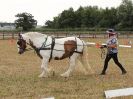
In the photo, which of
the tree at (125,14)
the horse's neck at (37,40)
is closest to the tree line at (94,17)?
the tree at (125,14)

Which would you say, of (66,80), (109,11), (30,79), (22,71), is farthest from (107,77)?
(109,11)

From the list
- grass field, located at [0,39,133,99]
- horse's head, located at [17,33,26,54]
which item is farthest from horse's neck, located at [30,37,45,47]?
grass field, located at [0,39,133,99]

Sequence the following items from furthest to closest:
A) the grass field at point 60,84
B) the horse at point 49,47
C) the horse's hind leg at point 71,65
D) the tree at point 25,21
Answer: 1. the tree at point 25,21
2. the horse's hind leg at point 71,65
3. the horse at point 49,47
4. the grass field at point 60,84

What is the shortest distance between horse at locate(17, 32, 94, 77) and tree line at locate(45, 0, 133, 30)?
75.6 m

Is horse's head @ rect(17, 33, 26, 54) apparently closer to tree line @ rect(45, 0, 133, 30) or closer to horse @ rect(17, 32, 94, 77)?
horse @ rect(17, 32, 94, 77)

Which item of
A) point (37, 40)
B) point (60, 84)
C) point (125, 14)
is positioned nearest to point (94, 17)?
point (125, 14)

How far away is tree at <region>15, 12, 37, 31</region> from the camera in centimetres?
7738

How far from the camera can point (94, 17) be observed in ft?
325

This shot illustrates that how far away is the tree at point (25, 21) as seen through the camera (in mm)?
77375

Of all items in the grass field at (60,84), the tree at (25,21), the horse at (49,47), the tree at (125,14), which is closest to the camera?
the grass field at (60,84)

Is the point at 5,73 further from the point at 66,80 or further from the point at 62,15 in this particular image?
the point at 62,15

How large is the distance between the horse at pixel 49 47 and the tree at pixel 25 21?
2448 inches

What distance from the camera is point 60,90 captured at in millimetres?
11602

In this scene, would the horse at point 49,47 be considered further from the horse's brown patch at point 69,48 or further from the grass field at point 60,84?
the grass field at point 60,84
